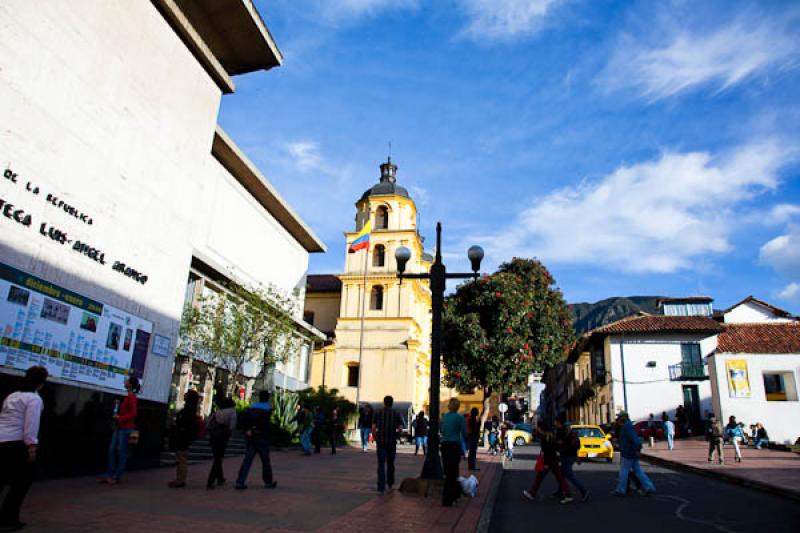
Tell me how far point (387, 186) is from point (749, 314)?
27611 millimetres

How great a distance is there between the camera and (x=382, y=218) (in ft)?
150

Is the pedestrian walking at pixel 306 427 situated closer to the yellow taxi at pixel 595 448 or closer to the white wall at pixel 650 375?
the yellow taxi at pixel 595 448

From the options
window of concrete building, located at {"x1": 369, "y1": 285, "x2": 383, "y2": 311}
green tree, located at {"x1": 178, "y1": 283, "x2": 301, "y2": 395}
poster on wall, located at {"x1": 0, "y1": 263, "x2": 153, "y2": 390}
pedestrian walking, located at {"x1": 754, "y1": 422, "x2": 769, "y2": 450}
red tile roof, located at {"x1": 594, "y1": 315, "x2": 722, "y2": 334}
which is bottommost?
pedestrian walking, located at {"x1": 754, "y1": 422, "x2": 769, "y2": 450}

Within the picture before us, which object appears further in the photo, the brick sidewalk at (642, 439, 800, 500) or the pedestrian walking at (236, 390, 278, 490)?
the brick sidewalk at (642, 439, 800, 500)

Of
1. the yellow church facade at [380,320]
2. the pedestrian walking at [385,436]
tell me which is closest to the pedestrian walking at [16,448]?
the pedestrian walking at [385,436]

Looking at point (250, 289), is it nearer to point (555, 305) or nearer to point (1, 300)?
point (1, 300)

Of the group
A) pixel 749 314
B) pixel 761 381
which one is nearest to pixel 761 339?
pixel 761 381

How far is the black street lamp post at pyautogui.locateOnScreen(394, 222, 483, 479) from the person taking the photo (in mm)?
9148

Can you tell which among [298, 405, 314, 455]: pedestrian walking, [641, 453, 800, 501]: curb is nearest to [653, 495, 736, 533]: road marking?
[641, 453, 800, 501]: curb

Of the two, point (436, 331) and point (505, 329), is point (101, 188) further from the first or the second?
point (505, 329)

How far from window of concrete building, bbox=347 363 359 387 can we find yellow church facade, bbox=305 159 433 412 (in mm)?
69

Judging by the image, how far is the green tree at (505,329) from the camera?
29.9 metres

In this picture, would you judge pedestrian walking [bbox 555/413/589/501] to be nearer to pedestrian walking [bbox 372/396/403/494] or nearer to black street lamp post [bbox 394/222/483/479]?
black street lamp post [bbox 394/222/483/479]

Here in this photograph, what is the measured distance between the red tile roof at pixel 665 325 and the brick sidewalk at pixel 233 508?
28498 millimetres
